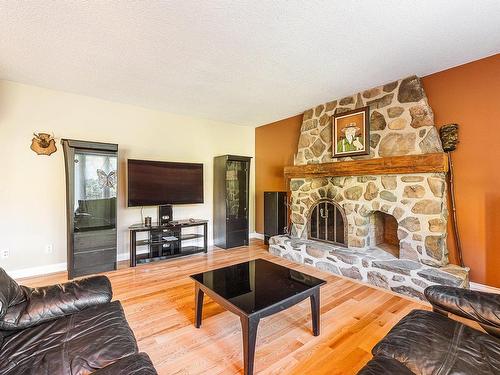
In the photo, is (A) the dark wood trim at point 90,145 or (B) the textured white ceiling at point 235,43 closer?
(B) the textured white ceiling at point 235,43

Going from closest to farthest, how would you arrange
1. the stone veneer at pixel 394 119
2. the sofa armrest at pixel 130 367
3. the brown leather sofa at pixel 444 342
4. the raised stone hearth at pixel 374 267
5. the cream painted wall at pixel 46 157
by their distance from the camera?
1. the sofa armrest at pixel 130 367
2. the brown leather sofa at pixel 444 342
3. the raised stone hearth at pixel 374 267
4. the stone veneer at pixel 394 119
5. the cream painted wall at pixel 46 157

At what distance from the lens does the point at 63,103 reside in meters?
3.46

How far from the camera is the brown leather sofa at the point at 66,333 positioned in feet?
3.59

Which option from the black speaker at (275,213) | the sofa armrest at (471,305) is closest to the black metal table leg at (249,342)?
the sofa armrest at (471,305)

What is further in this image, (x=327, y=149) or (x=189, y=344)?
(x=327, y=149)

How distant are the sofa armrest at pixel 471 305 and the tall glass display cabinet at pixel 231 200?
3.47 metres

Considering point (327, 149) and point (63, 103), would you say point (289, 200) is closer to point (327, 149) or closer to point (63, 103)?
point (327, 149)

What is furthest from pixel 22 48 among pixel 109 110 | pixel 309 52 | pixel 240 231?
pixel 240 231

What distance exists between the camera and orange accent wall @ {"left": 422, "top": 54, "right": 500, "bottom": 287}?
101 inches

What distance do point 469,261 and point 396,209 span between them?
88 centimetres

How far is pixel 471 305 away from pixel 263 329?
1.46 meters

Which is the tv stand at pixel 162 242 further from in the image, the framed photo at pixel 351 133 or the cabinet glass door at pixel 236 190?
the framed photo at pixel 351 133

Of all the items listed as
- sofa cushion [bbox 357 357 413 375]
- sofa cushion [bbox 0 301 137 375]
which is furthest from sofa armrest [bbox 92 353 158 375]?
sofa cushion [bbox 357 357 413 375]

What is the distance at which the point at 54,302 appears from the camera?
152 centimetres
